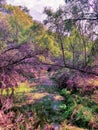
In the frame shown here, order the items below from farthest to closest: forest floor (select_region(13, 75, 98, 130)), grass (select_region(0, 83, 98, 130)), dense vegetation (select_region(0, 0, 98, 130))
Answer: forest floor (select_region(13, 75, 98, 130))
grass (select_region(0, 83, 98, 130))
dense vegetation (select_region(0, 0, 98, 130))

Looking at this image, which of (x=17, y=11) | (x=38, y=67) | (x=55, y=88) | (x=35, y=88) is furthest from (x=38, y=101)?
(x=17, y=11)

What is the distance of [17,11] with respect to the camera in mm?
46156

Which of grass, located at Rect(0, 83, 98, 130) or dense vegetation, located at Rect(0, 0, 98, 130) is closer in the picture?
dense vegetation, located at Rect(0, 0, 98, 130)

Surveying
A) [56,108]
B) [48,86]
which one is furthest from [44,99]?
[48,86]

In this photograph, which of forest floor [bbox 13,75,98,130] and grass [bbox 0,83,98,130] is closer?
grass [bbox 0,83,98,130]

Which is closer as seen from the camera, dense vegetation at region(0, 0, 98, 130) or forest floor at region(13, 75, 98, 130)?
dense vegetation at region(0, 0, 98, 130)

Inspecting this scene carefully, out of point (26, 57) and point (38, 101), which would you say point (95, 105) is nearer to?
point (38, 101)

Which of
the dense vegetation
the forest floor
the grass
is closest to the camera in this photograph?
the dense vegetation

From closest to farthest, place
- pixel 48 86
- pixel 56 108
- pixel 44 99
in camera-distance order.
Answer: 1. pixel 56 108
2. pixel 44 99
3. pixel 48 86

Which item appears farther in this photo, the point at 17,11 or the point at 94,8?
the point at 17,11

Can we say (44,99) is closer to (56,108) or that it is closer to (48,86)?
(56,108)

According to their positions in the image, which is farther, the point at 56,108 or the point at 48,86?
the point at 48,86

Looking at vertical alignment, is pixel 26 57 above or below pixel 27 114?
above

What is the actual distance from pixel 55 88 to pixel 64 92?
1.54m
